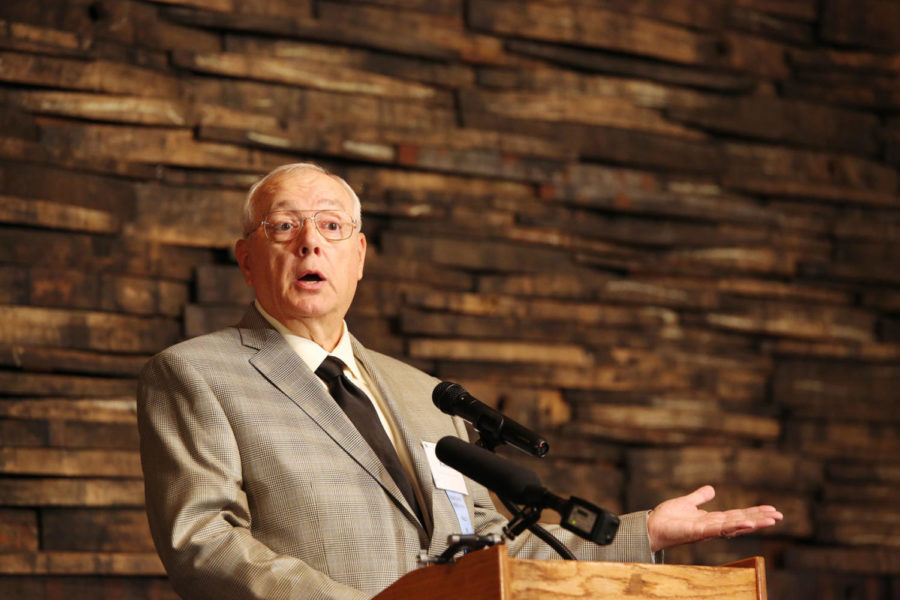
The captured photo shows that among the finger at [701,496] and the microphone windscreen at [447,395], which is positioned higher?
the microphone windscreen at [447,395]

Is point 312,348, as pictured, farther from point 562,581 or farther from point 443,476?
point 562,581

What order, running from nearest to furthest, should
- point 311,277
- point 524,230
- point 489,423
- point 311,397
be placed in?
point 489,423 < point 311,397 < point 311,277 < point 524,230

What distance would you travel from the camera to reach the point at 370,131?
3.98 metres

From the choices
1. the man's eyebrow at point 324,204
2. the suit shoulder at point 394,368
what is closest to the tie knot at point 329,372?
the suit shoulder at point 394,368

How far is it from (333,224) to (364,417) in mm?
486

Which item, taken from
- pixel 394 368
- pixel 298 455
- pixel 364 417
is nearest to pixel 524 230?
pixel 394 368

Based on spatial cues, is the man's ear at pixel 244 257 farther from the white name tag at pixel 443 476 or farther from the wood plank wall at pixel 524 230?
the wood plank wall at pixel 524 230

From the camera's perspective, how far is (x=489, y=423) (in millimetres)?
1998

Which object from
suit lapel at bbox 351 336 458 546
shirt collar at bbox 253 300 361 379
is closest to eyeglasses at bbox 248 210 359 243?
shirt collar at bbox 253 300 361 379

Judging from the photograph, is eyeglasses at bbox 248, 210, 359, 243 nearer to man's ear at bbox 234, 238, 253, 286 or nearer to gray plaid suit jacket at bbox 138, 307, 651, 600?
man's ear at bbox 234, 238, 253, 286

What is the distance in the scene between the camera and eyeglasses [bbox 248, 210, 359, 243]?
2.60 metres

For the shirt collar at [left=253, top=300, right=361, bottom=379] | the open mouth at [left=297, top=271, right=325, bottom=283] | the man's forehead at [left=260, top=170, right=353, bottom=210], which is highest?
the man's forehead at [left=260, top=170, right=353, bottom=210]

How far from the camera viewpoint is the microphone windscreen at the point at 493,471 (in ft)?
5.66

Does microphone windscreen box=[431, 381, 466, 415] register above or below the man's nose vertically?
below
